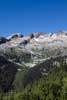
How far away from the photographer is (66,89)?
195m

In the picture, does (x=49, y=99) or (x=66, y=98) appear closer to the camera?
(x=66, y=98)

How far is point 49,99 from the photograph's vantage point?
7859 inches

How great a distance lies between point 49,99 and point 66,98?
58.9 ft

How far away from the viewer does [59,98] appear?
198 m

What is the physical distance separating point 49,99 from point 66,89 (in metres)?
12.9

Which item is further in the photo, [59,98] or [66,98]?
[59,98]

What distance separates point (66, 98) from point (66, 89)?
456 inches

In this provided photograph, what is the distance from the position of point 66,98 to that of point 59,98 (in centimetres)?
1372

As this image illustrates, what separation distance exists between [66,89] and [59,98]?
7485 mm
